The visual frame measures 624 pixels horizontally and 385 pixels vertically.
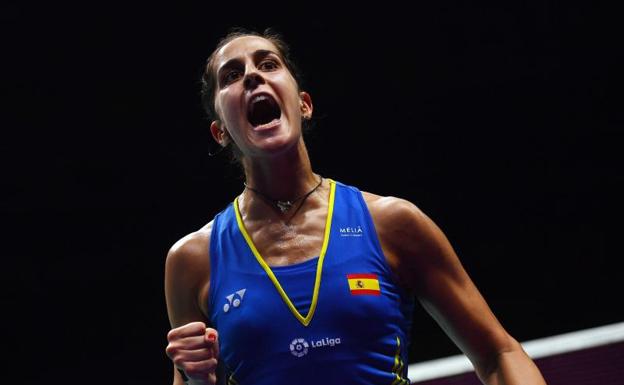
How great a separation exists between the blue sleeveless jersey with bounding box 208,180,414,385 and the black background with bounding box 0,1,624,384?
3606 millimetres

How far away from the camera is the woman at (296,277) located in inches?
61.6

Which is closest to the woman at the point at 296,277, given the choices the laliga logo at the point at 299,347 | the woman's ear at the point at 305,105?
the laliga logo at the point at 299,347

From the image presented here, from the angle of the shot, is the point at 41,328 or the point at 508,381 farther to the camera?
the point at 41,328

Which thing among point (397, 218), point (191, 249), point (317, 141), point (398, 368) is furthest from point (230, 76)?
point (317, 141)

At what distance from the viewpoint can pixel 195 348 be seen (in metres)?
1.51

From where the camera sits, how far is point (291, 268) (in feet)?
5.39

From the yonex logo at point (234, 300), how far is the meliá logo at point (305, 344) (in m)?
0.15

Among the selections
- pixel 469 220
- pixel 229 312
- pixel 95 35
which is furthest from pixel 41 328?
pixel 229 312

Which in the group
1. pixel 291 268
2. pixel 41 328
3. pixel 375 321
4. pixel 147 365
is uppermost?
pixel 291 268

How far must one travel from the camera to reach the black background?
5.34 meters

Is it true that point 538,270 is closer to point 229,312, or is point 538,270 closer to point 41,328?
point 41,328

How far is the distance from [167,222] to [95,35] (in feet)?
4.61

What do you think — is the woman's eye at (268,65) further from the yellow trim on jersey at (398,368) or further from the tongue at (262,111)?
the yellow trim on jersey at (398,368)

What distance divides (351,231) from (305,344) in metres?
0.28
